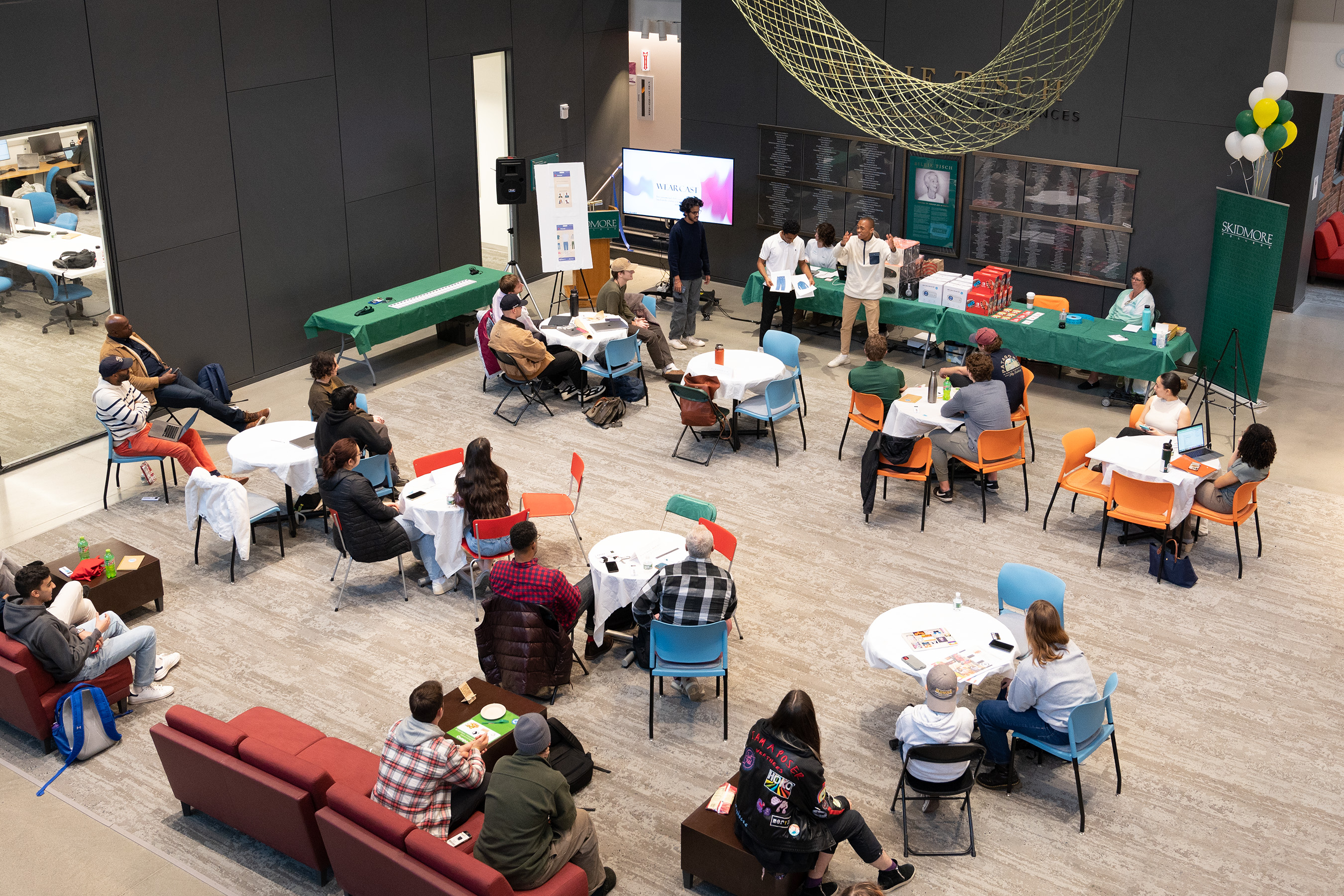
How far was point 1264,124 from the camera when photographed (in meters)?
10.0

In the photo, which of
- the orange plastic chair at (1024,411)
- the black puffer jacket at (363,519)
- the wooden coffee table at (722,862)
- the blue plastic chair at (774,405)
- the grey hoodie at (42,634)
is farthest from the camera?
the blue plastic chair at (774,405)

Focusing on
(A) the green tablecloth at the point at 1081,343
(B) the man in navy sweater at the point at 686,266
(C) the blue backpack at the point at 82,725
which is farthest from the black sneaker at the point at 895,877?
(B) the man in navy sweater at the point at 686,266

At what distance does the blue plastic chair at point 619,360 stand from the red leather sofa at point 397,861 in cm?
568

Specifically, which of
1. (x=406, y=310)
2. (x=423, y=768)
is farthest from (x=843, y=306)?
(x=423, y=768)

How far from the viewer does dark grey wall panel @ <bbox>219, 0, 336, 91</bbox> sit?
34.5ft

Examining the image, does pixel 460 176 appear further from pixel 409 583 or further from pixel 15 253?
pixel 409 583

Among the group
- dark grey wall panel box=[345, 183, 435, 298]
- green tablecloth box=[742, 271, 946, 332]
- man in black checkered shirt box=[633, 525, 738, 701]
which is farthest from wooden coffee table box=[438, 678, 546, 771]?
dark grey wall panel box=[345, 183, 435, 298]

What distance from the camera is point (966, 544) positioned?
852cm

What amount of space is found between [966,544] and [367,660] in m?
4.26

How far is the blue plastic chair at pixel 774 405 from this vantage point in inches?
376

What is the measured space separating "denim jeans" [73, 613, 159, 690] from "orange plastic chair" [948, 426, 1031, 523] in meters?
5.70

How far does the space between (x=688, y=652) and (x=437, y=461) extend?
8.97ft

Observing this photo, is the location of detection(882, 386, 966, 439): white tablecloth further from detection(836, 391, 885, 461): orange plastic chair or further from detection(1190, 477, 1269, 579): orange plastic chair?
detection(1190, 477, 1269, 579): orange plastic chair

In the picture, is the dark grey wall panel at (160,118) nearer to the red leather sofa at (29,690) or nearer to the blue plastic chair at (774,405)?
the red leather sofa at (29,690)
